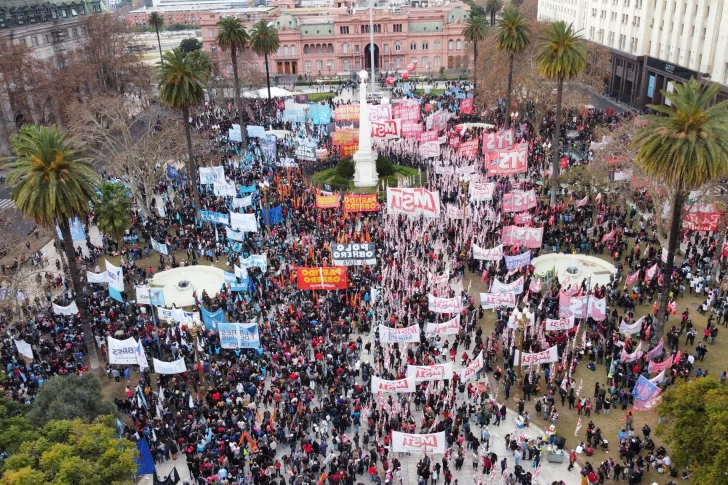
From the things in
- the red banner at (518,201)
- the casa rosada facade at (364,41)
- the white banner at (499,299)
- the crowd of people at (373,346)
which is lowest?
the crowd of people at (373,346)

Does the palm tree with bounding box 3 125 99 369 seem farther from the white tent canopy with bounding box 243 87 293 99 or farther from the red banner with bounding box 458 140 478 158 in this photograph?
the white tent canopy with bounding box 243 87 293 99

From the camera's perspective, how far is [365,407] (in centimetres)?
2634

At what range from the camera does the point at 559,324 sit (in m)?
29.1

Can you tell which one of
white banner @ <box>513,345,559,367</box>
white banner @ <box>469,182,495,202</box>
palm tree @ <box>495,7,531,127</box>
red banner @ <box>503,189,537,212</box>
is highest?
palm tree @ <box>495,7,531,127</box>

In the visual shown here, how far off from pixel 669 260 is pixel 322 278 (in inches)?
660

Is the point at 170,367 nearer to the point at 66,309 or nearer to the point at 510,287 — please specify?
the point at 66,309

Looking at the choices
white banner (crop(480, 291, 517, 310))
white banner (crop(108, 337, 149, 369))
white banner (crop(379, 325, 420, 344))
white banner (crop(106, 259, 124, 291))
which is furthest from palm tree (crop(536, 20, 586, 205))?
white banner (crop(108, 337, 149, 369))

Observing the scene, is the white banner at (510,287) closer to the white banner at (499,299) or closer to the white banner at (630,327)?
the white banner at (499,299)

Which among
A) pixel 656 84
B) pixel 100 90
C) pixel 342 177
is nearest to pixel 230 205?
pixel 342 177

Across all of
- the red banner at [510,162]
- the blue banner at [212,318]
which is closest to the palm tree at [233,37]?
the red banner at [510,162]

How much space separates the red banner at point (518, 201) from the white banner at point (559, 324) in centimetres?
1309

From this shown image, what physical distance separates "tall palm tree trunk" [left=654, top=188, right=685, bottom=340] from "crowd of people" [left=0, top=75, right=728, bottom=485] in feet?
1.35

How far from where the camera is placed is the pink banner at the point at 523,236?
121 ft

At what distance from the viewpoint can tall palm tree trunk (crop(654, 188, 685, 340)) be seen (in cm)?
2900
